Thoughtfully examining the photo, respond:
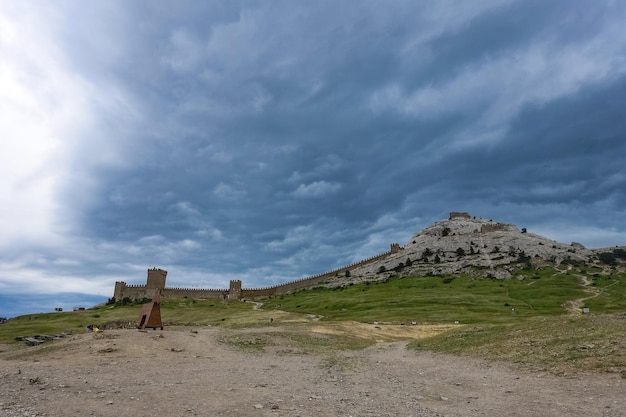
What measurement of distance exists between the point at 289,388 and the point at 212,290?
525 feet

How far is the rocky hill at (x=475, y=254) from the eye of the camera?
465 feet

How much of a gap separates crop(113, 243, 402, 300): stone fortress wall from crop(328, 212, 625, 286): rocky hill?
913 centimetres

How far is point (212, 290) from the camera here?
168m

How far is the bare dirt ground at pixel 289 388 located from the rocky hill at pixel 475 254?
12059cm

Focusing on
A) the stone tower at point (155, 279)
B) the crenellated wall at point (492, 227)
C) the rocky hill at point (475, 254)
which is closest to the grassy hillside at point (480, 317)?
the rocky hill at point (475, 254)

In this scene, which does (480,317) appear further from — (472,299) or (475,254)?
(475,254)

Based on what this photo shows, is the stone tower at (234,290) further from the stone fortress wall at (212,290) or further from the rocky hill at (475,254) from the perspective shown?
the rocky hill at (475,254)

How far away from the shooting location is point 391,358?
2875 centimetres

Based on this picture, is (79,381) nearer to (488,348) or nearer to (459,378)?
(459,378)

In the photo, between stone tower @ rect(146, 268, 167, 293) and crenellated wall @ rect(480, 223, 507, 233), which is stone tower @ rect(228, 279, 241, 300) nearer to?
stone tower @ rect(146, 268, 167, 293)

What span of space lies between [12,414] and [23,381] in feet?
22.3

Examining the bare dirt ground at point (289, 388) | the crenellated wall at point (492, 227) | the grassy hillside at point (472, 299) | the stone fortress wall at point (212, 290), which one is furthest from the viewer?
the crenellated wall at point (492, 227)

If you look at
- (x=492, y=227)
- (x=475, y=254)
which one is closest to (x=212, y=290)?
(x=475, y=254)

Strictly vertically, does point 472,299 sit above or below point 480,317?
above
